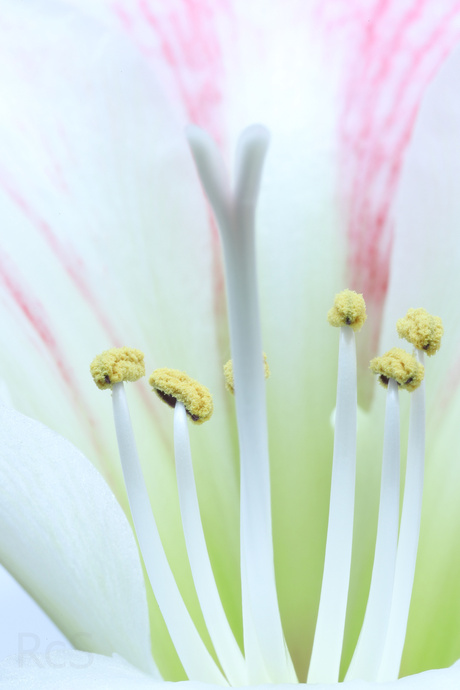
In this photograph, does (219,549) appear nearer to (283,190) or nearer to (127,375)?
(127,375)

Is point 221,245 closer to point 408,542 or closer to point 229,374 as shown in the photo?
point 229,374

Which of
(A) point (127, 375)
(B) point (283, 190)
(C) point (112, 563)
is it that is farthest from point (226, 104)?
(C) point (112, 563)

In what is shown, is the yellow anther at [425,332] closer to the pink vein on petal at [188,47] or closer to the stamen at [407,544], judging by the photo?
the stamen at [407,544]

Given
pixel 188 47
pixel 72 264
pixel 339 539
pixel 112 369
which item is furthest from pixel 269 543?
pixel 188 47

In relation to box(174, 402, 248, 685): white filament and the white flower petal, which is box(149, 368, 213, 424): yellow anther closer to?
box(174, 402, 248, 685): white filament

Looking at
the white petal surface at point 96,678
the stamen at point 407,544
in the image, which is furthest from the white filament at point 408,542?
the white petal surface at point 96,678

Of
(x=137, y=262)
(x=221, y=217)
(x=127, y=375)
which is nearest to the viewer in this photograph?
(x=221, y=217)
